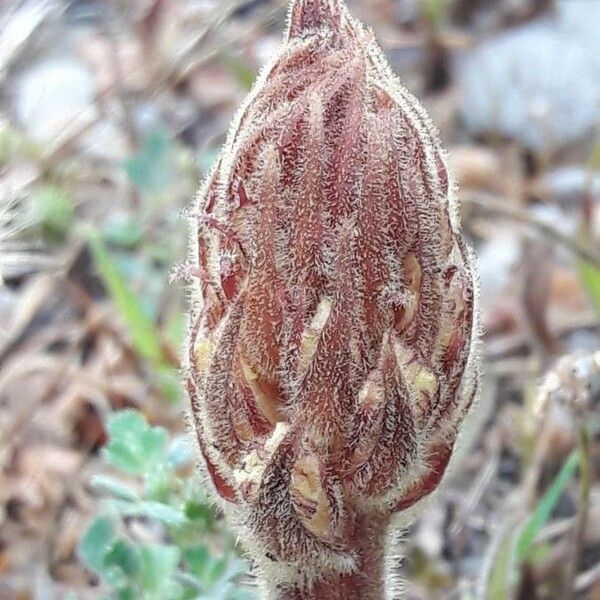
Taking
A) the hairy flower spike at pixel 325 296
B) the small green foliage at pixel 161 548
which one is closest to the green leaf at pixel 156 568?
the small green foliage at pixel 161 548

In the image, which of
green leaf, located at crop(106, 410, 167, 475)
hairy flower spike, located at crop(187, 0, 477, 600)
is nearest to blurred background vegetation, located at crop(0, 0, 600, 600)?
green leaf, located at crop(106, 410, 167, 475)

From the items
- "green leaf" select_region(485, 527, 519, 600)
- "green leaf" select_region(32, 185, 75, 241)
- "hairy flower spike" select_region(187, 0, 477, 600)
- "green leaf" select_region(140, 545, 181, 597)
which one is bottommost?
"green leaf" select_region(485, 527, 519, 600)

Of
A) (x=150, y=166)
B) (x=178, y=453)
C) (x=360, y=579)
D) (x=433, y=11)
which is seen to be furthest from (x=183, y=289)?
(x=433, y=11)

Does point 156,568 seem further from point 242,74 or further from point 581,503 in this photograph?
point 242,74

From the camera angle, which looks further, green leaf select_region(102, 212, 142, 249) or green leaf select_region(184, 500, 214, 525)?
green leaf select_region(102, 212, 142, 249)

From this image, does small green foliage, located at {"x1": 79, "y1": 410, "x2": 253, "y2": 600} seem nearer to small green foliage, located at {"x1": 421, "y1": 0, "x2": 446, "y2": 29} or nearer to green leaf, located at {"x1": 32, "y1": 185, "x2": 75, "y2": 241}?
green leaf, located at {"x1": 32, "y1": 185, "x2": 75, "y2": 241}

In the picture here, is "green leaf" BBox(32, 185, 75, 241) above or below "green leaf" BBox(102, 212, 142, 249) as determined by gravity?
above

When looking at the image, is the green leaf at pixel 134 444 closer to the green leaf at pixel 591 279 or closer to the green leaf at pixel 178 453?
the green leaf at pixel 178 453
